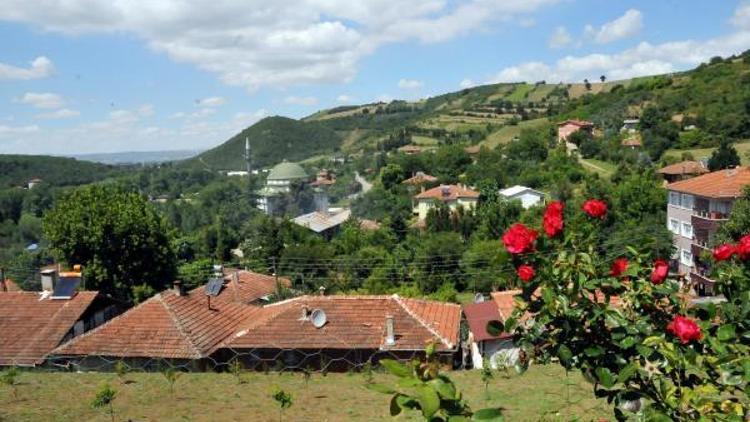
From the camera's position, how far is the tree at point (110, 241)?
1098 inches

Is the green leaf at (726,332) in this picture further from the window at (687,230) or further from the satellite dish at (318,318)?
the window at (687,230)

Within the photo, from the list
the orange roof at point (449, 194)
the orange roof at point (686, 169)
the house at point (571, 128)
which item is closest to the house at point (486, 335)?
the orange roof at point (686, 169)

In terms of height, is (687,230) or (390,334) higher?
(390,334)

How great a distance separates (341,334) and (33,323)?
30.9 feet

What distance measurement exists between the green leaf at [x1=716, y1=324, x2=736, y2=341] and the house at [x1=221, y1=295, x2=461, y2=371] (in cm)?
1134

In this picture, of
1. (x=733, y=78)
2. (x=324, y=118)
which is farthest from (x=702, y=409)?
(x=324, y=118)

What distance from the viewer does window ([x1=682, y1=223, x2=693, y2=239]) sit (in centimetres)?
3253

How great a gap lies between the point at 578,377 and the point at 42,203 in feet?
297

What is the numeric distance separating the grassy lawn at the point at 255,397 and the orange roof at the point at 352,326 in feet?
3.91

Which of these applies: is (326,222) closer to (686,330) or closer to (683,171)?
(683,171)

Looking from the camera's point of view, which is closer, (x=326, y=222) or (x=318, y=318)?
(x=318, y=318)

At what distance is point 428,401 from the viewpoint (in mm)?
1852

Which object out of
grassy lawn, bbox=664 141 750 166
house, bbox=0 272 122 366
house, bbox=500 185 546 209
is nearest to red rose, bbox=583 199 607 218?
house, bbox=0 272 122 366

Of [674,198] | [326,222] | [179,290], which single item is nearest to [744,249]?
[179,290]
